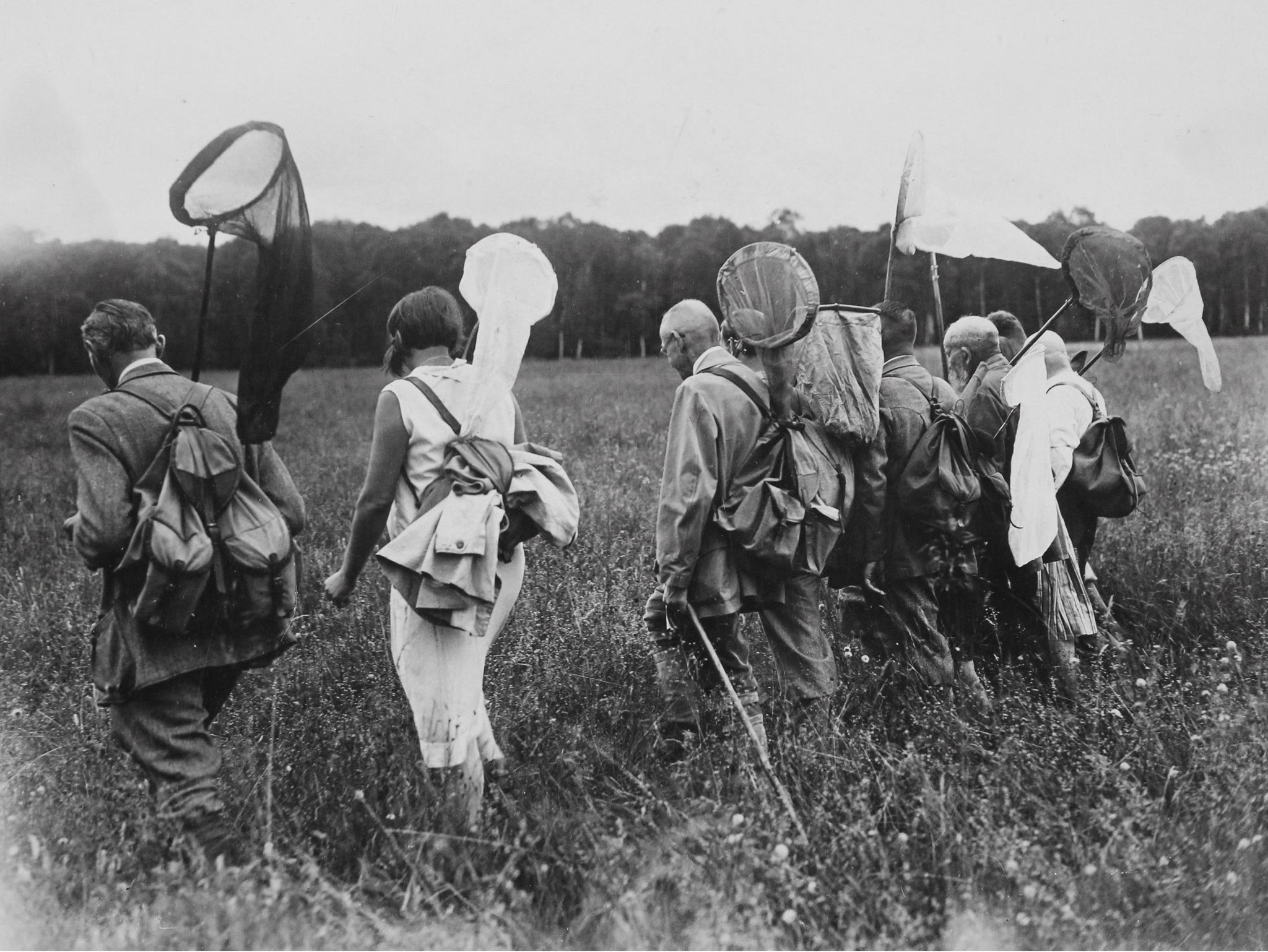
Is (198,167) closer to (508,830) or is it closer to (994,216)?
(508,830)

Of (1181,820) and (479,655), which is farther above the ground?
(479,655)

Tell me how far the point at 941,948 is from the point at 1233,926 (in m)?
0.86

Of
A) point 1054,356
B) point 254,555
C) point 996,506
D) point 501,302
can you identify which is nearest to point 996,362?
point 1054,356

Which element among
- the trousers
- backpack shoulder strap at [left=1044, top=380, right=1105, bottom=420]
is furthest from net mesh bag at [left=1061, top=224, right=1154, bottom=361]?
the trousers

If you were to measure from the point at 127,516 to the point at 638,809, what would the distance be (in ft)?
6.92

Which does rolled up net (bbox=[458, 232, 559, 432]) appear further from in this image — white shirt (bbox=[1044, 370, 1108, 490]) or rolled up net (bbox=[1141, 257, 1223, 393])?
rolled up net (bbox=[1141, 257, 1223, 393])

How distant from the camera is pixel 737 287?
371 centimetres

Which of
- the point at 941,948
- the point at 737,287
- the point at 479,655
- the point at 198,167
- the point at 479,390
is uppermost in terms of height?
the point at 198,167

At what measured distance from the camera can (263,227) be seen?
3051 mm

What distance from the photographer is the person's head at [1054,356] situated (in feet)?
15.9

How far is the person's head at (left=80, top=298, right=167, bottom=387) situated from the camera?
3.05m

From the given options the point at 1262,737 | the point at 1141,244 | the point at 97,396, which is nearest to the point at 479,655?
the point at 97,396

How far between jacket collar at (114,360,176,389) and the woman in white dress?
2.37ft

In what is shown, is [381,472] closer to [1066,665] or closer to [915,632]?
[915,632]
